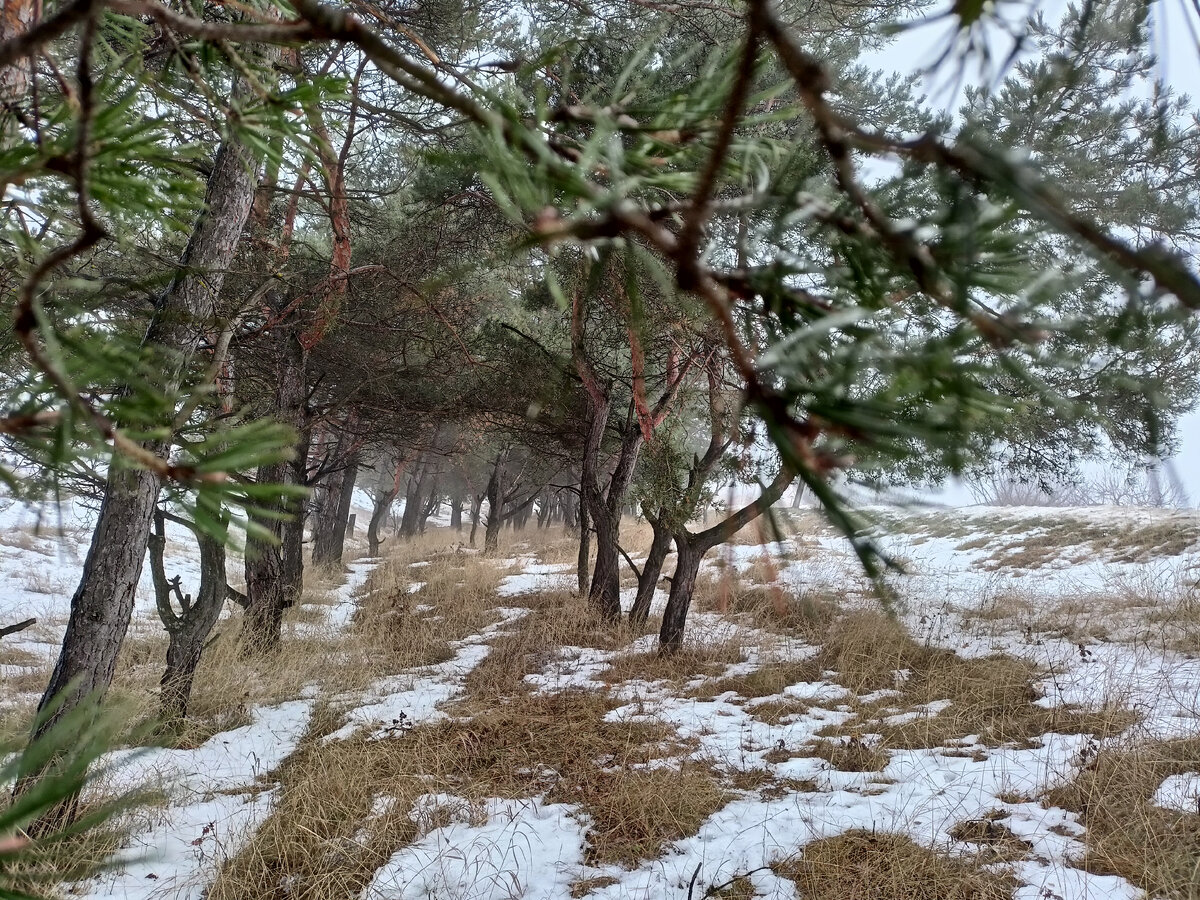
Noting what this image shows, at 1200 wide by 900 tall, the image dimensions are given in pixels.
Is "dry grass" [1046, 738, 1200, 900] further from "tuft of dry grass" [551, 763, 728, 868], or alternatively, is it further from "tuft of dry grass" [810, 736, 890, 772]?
"tuft of dry grass" [551, 763, 728, 868]

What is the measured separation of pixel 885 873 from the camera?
7.64 ft

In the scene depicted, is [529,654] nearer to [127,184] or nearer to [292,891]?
[292,891]

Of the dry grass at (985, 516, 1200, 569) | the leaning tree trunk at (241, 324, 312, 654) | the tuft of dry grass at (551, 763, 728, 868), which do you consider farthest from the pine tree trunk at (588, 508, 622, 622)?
the dry grass at (985, 516, 1200, 569)

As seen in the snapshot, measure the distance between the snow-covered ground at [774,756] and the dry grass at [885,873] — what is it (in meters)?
0.08

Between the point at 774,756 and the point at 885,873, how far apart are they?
1.13 m

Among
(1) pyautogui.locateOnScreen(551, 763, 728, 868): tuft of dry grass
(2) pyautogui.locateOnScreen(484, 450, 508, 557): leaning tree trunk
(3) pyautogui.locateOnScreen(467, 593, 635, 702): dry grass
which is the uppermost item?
(2) pyautogui.locateOnScreen(484, 450, 508, 557): leaning tree trunk

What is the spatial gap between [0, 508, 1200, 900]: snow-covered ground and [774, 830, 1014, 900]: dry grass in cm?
8

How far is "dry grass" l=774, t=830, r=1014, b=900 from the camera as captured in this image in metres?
2.21

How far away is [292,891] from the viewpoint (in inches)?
97.0

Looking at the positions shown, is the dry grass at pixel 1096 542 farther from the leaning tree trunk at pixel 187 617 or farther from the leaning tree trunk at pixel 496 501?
the leaning tree trunk at pixel 496 501

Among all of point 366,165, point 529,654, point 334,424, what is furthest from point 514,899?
point 366,165

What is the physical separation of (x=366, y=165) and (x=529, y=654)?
563 centimetres

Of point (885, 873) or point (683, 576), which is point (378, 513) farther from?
point (885, 873)

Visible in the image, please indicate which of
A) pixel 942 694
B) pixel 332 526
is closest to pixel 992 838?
pixel 942 694
